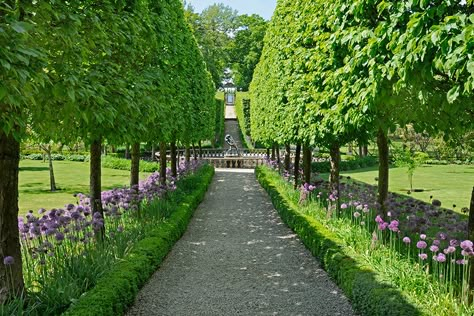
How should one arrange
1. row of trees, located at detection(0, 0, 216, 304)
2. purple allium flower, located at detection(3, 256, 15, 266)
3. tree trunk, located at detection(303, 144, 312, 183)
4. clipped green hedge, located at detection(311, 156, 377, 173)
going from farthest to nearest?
clipped green hedge, located at detection(311, 156, 377, 173) → tree trunk, located at detection(303, 144, 312, 183) → purple allium flower, located at detection(3, 256, 15, 266) → row of trees, located at detection(0, 0, 216, 304)

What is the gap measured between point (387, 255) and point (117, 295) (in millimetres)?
3790

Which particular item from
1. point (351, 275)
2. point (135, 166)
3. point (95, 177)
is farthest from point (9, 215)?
point (135, 166)

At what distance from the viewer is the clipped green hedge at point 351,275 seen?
4.71 m

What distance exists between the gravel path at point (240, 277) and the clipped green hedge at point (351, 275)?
24 centimetres

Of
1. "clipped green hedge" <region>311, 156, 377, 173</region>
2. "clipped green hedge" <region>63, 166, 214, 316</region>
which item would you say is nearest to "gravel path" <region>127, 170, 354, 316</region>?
"clipped green hedge" <region>63, 166, 214, 316</region>

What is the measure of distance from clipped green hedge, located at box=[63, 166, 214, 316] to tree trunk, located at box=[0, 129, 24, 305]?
0.83 m

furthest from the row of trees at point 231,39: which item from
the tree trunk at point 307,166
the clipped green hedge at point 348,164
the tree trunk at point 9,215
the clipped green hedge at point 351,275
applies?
the tree trunk at point 9,215

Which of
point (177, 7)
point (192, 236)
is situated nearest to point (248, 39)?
point (177, 7)

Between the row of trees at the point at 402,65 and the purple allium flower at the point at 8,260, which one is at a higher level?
the row of trees at the point at 402,65

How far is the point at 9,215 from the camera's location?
5.00 metres

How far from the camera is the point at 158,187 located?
442 inches

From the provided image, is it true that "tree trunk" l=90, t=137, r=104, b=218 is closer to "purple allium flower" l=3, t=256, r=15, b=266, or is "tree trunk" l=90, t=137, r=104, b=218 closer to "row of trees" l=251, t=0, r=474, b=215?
"purple allium flower" l=3, t=256, r=15, b=266

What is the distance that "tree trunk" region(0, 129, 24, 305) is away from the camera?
492 cm

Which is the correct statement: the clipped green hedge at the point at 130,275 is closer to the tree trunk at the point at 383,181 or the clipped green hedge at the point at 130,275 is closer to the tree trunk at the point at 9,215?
the tree trunk at the point at 9,215
